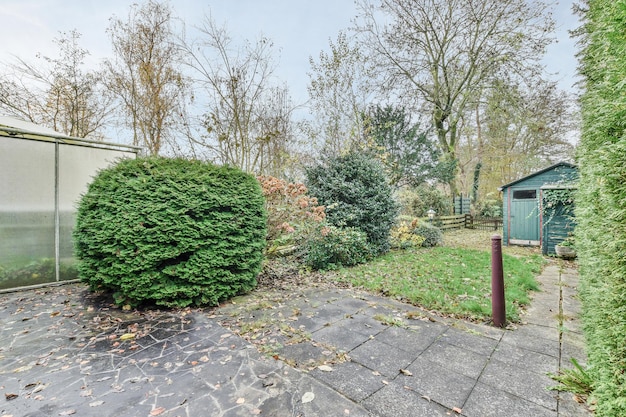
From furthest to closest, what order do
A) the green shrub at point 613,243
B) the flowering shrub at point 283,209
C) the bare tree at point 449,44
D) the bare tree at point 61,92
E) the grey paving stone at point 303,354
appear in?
1. the bare tree at point 449,44
2. the bare tree at point 61,92
3. the flowering shrub at point 283,209
4. the grey paving stone at point 303,354
5. the green shrub at point 613,243

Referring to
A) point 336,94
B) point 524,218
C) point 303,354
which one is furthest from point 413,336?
point 336,94

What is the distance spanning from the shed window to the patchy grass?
286 cm

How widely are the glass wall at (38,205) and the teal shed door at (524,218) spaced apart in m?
12.1

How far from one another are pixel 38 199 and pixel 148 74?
5.43 meters

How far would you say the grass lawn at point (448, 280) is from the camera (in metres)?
3.54

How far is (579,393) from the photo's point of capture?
1.87 metres

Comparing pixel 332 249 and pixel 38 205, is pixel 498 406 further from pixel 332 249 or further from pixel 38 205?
pixel 38 205

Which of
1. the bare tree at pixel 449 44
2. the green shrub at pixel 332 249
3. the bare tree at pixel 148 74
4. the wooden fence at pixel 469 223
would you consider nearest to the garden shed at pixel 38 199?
the bare tree at pixel 148 74

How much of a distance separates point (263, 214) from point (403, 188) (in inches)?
428

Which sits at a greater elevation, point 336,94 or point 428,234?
point 336,94

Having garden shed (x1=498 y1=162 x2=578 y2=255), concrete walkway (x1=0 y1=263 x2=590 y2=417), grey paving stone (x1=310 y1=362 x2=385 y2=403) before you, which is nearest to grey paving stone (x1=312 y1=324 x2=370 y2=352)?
concrete walkway (x1=0 y1=263 x2=590 y2=417)

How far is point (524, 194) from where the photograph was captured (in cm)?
920

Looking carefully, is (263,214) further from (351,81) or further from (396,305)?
→ (351,81)

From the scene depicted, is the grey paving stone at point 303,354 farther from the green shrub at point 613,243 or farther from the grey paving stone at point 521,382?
the green shrub at point 613,243
